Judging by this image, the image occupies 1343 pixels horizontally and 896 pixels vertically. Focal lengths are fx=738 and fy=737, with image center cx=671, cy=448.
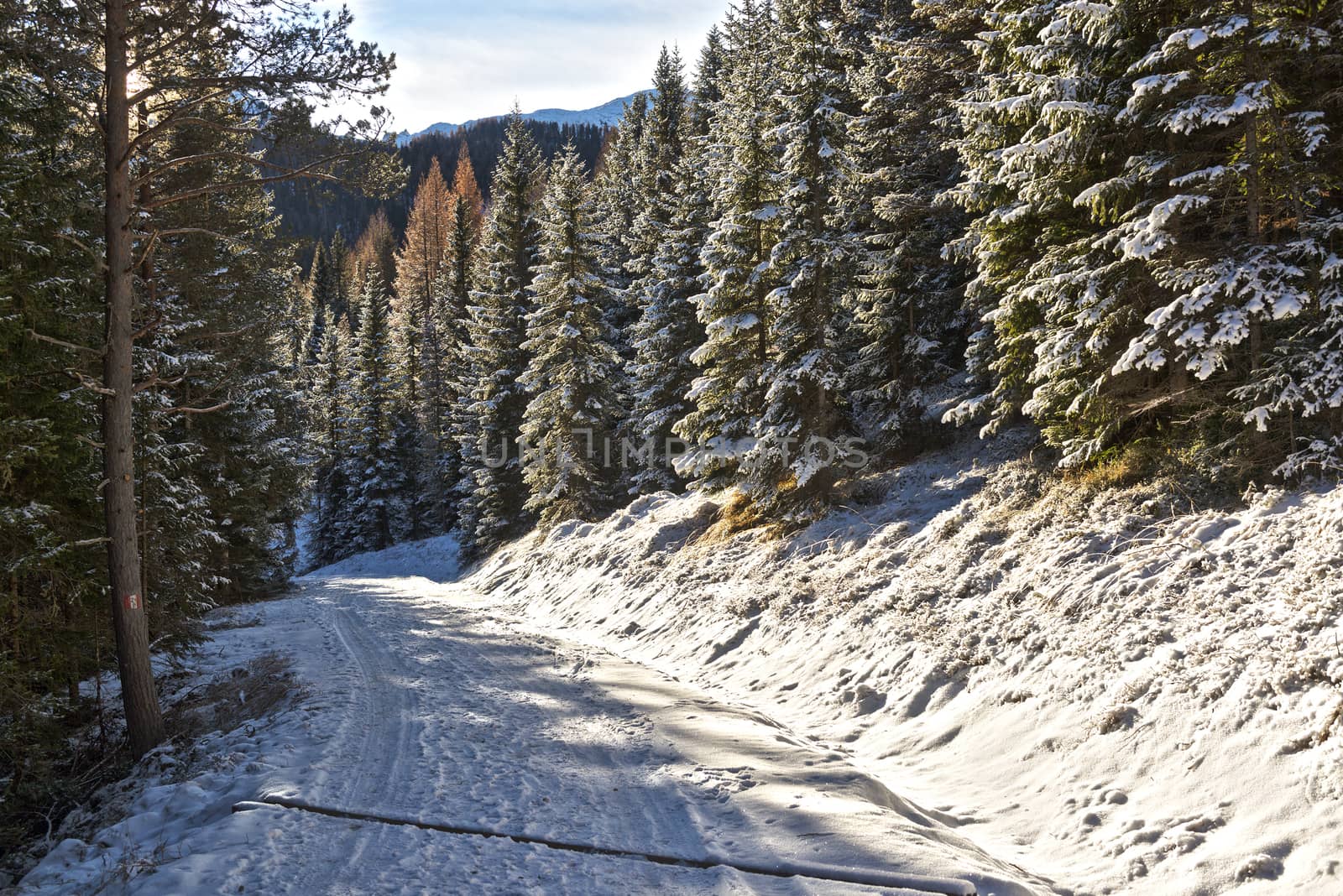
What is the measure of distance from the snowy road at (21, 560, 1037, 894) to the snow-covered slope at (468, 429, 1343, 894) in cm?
86

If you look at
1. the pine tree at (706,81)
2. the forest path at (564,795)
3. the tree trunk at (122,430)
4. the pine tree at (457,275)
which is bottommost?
the forest path at (564,795)

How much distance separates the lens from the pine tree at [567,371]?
27.1 meters

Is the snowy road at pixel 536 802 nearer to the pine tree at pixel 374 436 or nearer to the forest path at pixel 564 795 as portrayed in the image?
the forest path at pixel 564 795

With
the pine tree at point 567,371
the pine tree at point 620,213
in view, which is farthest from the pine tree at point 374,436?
the pine tree at point 567,371

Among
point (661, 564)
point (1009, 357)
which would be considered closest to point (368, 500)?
point (661, 564)

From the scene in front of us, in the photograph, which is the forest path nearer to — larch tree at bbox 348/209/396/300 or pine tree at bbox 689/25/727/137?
pine tree at bbox 689/25/727/137

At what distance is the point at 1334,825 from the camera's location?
15.7ft

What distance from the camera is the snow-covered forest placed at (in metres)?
8.29

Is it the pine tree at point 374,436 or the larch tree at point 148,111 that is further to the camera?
the pine tree at point 374,436

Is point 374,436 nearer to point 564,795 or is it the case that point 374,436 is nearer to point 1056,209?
point 1056,209

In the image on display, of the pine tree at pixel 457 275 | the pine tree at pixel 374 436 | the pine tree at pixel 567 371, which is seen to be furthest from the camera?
the pine tree at pixel 457 275

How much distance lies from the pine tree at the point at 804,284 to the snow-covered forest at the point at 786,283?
0.08 m

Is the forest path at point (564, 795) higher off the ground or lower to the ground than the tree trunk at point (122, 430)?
lower

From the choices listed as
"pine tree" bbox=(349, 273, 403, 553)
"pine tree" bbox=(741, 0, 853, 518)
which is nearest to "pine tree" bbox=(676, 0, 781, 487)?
"pine tree" bbox=(741, 0, 853, 518)
